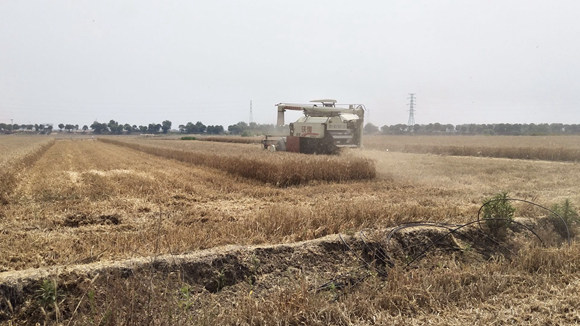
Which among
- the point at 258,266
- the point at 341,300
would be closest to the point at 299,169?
the point at 258,266

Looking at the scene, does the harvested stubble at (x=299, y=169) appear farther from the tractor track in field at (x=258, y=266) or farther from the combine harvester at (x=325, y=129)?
the tractor track in field at (x=258, y=266)

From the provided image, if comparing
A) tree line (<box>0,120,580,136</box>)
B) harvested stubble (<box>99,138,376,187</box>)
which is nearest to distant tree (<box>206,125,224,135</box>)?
tree line (<box>0,120,580,136</box>)

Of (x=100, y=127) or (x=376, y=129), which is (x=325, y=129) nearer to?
(x=376, y=129)

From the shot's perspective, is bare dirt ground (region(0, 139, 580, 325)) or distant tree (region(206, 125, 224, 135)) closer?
bare dirt ground (region(0, 139, 580, 325))

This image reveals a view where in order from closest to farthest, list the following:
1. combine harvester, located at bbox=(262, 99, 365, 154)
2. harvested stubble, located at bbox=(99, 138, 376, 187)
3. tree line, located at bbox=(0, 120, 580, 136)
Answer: harvested stubble, located at bbox=(99, 138, 376, 187)
combine harvester, located at bbox=(262, 99, 365, 154)
tree line, located at bbox=(0, 120, 580, 136)

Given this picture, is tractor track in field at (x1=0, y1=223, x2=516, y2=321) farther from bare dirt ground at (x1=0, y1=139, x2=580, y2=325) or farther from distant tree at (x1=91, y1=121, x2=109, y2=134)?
distant tree at (x1=91, y1=121, x2=109, y2=134)

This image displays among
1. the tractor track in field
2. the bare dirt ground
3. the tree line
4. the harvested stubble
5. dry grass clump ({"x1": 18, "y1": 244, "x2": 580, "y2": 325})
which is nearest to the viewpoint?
dry grass clump ({"x1": 18, "y1": 244, "x2": 580, "y2": 325})

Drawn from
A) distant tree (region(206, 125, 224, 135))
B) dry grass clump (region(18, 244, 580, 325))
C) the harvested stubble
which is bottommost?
dry grass clump (region(18, 244, 580, 325))

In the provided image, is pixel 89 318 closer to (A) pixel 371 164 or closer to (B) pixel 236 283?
(B) pixel 236 283

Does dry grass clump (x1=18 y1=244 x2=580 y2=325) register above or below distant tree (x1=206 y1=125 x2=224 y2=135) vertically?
below

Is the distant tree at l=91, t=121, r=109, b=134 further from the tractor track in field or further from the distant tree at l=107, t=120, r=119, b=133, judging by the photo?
the tractor track in field

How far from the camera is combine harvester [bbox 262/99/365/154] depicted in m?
16.5

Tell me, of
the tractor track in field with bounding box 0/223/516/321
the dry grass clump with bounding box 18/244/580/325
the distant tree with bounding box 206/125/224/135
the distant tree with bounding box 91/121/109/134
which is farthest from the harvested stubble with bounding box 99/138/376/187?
the distant tree with bounding box 91/121/109/134

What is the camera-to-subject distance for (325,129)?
1655 cm
